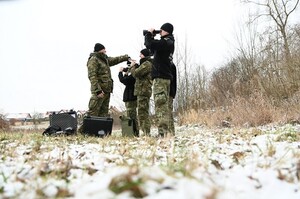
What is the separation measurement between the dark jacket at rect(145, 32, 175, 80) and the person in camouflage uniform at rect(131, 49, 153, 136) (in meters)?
A: 1.11

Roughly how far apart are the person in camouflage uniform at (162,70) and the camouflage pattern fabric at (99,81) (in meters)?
1.51

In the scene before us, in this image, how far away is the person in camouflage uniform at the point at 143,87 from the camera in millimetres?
7297

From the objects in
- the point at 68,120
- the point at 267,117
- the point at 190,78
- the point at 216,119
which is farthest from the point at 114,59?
the point at 190,78

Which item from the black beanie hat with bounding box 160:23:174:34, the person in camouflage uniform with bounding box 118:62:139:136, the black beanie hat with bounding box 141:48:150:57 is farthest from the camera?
the person in camouflage uniform with bounding box 118:62:139:136

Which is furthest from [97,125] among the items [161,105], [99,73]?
[161,105]

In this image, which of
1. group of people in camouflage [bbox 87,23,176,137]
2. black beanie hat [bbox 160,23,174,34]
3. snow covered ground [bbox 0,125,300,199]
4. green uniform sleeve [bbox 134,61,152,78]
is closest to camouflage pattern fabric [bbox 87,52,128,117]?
group of people in camouflage [bbox 87,23,176,137]

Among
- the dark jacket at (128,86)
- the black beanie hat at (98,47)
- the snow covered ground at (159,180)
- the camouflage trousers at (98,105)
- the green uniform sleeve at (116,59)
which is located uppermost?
the black beanie hat at (98,47)

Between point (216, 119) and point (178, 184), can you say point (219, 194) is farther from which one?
point (216, 119)

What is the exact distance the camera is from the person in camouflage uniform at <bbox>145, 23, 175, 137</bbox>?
6.05 metres

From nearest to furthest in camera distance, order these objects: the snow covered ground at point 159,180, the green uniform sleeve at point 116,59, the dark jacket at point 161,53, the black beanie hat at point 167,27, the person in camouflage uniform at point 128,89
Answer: the snow covered ground at point 159,180 < the dark jacket at point 161,53 < the black beanie hat at point 167,27 < the green uniform sleeve at point 116,59 < the person in camouflage uniform at point 128,89

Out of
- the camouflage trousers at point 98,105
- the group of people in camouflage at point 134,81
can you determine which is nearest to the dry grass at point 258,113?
the group of people in camouflage at point 134,81

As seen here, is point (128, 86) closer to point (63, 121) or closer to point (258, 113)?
point (63, 121)

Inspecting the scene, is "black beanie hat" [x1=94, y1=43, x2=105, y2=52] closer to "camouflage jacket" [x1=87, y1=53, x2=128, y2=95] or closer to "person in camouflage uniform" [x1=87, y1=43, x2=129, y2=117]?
"person in camouflage uniform" [x1=87, y1=43, x2=129, y2=117]

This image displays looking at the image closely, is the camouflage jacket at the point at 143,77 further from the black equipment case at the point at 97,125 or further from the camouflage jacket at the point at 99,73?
the black equipment case at the point at 97,125
